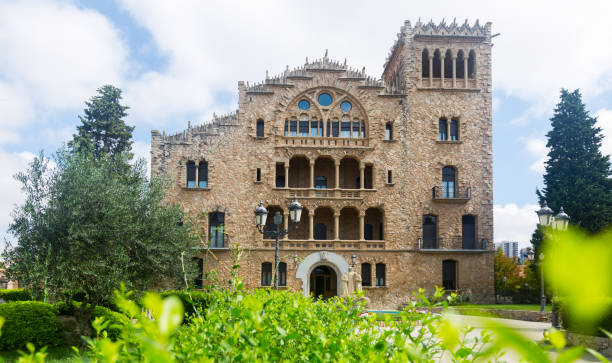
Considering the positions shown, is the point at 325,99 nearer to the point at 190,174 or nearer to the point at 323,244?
the point at 323,244

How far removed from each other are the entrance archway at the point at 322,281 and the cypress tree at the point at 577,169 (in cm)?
1554

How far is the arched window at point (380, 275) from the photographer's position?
29969mm

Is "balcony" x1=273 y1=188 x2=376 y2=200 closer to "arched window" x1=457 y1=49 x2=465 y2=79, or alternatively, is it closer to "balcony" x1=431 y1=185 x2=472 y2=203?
"balcony" x1=431 y1=185 x2=472 y2=203

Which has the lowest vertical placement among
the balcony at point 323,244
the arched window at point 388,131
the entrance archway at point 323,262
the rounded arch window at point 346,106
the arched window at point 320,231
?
the entrance archway at point 323,262

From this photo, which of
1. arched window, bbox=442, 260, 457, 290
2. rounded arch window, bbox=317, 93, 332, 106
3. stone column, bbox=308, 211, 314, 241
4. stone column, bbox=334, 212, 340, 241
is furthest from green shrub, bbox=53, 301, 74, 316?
arched window, bbox=442, 260, 457, 290

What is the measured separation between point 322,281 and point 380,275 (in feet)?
12.5

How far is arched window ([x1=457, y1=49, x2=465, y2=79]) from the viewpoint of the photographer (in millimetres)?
32284

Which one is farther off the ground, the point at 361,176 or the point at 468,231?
the point at 361,176

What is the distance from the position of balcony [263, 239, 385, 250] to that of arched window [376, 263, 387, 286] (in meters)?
1.18

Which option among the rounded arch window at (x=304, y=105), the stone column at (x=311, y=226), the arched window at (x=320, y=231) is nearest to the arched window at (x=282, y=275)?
the stone column at (x=311, y=226)

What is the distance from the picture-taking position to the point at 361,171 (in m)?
30.7

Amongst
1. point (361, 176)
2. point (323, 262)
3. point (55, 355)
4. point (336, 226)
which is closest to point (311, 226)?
point (336, 226)

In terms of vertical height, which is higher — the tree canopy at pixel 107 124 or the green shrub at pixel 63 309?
the tree canopy at pixel 107 124

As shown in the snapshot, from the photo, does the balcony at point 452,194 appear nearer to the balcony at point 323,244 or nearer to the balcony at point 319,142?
the balcony at point 323,244
